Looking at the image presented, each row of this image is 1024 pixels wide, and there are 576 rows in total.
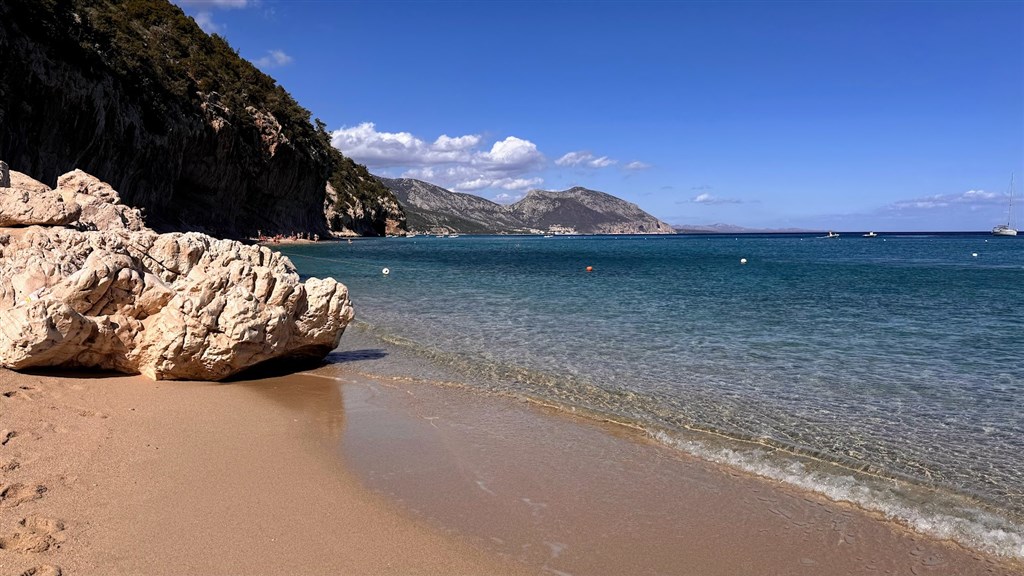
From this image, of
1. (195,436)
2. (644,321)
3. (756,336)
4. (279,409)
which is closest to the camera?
(195,436)

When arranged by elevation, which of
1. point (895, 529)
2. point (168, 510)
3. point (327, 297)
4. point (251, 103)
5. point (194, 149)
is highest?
point (251, 103)

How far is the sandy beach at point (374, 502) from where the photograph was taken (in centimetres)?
362

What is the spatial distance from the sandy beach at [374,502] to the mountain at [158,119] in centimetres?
2880

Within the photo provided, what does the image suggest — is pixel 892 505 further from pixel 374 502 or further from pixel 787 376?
pixel 787 376

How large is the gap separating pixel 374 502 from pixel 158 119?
46483 millimetres

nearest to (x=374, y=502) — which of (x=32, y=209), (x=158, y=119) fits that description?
(x=32, y=209)

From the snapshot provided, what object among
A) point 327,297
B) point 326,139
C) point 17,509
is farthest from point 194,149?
point 17,509

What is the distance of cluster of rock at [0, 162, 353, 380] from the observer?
6340 millimetres

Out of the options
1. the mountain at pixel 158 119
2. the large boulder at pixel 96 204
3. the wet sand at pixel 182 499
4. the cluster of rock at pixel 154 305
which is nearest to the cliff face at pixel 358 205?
the mountain at pixel 158 119

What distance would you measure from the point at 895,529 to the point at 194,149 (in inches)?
2201

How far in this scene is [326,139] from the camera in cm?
9156

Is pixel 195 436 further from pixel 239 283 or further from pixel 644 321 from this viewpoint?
pixel 644 321

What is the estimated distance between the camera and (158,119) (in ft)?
138

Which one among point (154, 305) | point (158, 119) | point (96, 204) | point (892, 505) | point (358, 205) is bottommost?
point (892, 505)
